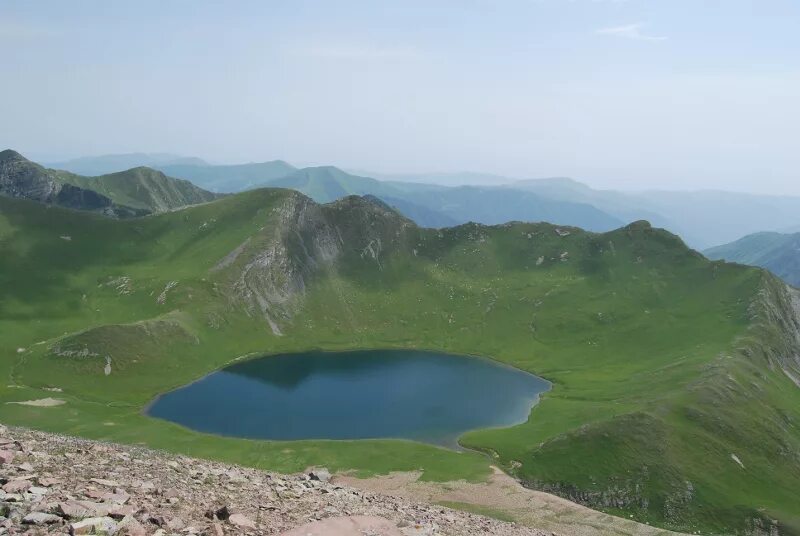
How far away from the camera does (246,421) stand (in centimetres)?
10781

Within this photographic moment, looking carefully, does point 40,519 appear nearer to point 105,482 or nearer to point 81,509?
point 81,509

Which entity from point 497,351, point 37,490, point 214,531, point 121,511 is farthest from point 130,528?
point 497,351

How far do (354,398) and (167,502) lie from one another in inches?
3826

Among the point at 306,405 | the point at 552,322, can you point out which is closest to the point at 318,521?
the point at 306,405

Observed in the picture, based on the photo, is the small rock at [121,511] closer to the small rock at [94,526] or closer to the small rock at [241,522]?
the small rock at [94,526]

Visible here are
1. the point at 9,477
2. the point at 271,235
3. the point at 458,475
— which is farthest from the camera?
the point at 271,235

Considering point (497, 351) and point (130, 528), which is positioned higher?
point (130, 528)

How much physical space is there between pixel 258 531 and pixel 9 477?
12430 millimetres

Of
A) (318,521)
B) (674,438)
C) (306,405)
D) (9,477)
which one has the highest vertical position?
(9,477)

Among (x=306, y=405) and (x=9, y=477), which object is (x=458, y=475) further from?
(x=9, y=477)

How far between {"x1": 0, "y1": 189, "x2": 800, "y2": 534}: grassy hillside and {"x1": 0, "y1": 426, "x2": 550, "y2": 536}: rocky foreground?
44.3 meters

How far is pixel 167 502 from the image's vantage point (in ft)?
94.0

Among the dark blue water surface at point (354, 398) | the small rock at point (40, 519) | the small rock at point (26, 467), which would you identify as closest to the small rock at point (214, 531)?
the small rock at point (40, 519)

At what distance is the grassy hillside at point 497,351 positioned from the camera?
86.2m
